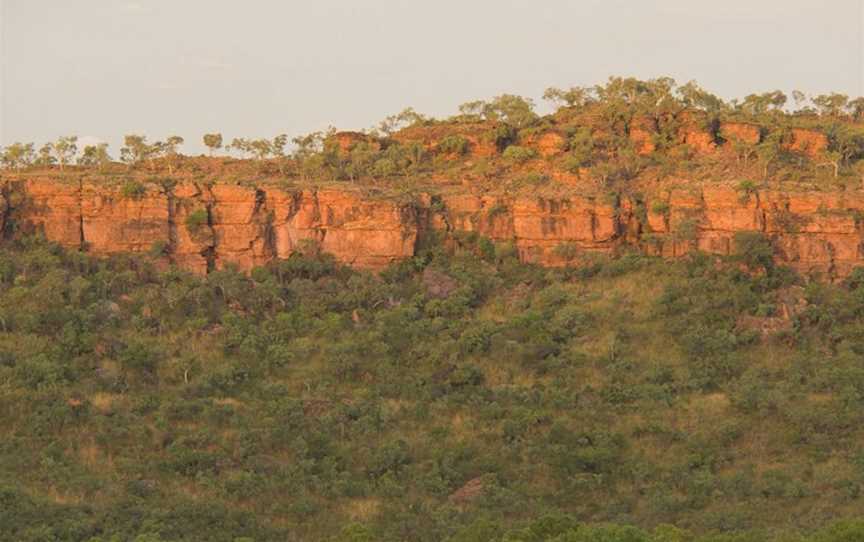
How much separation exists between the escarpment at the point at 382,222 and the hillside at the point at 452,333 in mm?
78

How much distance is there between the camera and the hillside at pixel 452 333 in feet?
107

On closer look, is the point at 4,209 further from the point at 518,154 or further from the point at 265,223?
the point at 518,154

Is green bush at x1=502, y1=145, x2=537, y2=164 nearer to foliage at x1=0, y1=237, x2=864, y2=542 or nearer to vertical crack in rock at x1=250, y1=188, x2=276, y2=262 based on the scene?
foliage at x1=0, y1=237, x2=864, y2=542

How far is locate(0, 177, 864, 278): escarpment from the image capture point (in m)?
43.5

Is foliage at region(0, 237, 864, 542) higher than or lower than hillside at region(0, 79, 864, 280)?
lower

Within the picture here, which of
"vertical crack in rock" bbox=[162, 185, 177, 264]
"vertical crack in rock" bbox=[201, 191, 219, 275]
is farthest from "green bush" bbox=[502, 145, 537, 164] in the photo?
"vertical crack in rock" bbox=[162, 185, 177, 264]

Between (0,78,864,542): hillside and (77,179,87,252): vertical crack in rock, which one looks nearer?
(0,78,864,542): hillside

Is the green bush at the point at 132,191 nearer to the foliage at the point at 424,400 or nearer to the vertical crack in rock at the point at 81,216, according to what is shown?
the vertical crack in rock at the point at 81,216

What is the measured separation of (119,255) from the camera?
143ft

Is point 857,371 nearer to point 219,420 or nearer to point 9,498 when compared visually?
point 219,420

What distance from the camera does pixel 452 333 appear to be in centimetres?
4088

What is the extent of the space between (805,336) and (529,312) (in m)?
7.90

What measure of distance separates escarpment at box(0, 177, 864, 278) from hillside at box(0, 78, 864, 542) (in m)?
0.08

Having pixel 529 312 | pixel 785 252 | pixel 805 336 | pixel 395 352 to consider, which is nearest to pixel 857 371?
pixel 805 336
